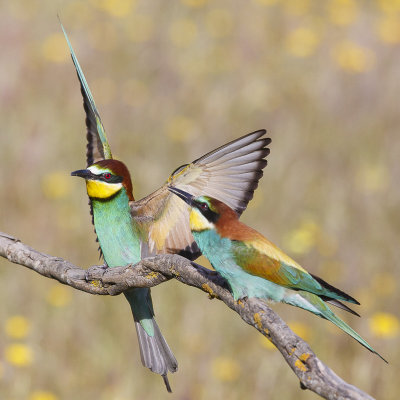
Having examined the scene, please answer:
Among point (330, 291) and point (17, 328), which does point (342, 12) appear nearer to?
point (17, 328)

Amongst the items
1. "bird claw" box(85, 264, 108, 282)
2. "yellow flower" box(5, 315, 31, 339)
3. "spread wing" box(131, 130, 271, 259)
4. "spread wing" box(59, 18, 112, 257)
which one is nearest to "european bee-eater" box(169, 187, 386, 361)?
"spread wing" box(131, 130, 271, 259)

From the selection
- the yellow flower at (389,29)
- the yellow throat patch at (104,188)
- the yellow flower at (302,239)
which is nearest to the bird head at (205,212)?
the yellow throat patch at (104,188)

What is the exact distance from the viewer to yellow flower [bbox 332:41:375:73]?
5.84 meters

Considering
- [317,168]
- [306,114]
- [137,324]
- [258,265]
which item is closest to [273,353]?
[137,324]

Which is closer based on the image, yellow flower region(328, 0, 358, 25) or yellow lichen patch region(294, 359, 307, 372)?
yellow lichen patch region(294, 359, 307, 372)

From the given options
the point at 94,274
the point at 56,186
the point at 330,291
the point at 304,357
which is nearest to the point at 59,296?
the point at 56,186

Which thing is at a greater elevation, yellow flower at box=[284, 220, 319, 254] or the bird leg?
yellow flower at box=[284, 220, 319, 254]

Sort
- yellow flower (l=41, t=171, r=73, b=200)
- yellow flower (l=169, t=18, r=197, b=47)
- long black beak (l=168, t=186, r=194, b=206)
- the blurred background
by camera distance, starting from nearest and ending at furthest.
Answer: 1. long black beak (l=168, t=186, r=194, b=206)
2. the blurred background
3. yellow flower (l=41, t=171, r=73, b=200)
4. yellow flower (l=169, t=18, r=197, b=47)

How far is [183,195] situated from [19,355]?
1.43m

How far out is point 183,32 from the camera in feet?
20.4

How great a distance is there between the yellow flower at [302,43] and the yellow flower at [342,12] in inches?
14.6

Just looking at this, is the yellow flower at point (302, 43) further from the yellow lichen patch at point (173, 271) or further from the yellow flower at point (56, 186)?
the yellow lichen patch at point (173, 271)

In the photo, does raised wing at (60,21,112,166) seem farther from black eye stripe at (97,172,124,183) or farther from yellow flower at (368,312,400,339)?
yellow flower at (368,312,400,339)

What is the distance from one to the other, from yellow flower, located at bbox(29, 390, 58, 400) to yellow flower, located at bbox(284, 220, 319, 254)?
148 centimetres
